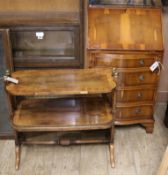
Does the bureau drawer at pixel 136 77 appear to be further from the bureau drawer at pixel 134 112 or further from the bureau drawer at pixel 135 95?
the bureau drawer at pixel 134 112

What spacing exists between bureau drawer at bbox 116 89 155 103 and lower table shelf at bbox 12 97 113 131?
143 millimetres

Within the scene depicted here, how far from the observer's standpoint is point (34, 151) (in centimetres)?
189

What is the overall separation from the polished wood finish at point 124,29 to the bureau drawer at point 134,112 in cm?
50

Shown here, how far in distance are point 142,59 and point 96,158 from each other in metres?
0.81

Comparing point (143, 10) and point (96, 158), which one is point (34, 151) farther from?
point (143, 10)

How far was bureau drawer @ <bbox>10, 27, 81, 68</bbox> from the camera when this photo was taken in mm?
1889

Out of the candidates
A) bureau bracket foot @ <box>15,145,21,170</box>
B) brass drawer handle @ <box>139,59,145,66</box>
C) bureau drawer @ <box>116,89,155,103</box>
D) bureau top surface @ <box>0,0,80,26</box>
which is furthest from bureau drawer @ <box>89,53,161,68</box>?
bureau bracket foot @ <box>15,145,21,170</box>

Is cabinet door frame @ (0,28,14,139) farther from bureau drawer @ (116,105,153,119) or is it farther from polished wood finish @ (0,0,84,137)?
bureau drawer @ (116,105,153,119)

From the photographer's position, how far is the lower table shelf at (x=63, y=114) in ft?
5.22

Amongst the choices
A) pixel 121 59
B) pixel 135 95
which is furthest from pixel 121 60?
pixel 135 95

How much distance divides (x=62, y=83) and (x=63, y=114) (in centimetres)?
26

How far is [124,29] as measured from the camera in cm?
175

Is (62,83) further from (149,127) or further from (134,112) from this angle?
(149,127)

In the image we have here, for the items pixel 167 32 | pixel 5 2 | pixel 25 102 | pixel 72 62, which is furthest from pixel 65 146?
pixel 167 32
